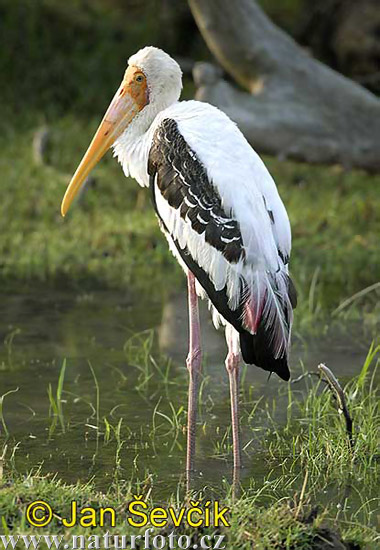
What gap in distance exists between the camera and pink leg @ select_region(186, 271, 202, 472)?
15.1ft

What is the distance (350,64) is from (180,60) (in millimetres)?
1646

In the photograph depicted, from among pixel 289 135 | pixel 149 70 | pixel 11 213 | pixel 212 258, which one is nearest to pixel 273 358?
pixel 212 258

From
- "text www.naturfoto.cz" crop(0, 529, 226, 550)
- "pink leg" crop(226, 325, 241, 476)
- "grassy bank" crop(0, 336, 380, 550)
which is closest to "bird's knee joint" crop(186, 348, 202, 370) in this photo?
"pink leg" crop(226, 325, 241, 476)

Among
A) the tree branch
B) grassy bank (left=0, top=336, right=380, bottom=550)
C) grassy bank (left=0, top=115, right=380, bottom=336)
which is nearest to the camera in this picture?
grassy bank (left=0, top=336, right=380, bottom=550)

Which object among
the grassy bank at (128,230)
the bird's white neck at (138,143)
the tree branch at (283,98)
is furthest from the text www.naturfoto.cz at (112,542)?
the tree branch at (283,98)

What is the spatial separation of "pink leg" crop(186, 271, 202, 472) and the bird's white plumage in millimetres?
52

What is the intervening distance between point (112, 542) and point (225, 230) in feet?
4.37

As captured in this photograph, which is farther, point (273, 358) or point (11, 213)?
point (11, 213)

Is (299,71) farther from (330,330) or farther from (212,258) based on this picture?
(212,258)

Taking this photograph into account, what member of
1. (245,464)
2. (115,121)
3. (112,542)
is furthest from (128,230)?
(112,542)

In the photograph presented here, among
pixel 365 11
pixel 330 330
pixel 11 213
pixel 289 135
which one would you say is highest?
pixel 365 11

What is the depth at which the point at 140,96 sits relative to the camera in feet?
16.8

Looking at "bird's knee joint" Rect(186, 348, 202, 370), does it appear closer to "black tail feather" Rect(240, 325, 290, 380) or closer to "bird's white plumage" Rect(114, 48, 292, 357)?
"bird's white plumage" Rect(114, 48, 292, 357)

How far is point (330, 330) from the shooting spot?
22.2 ft
